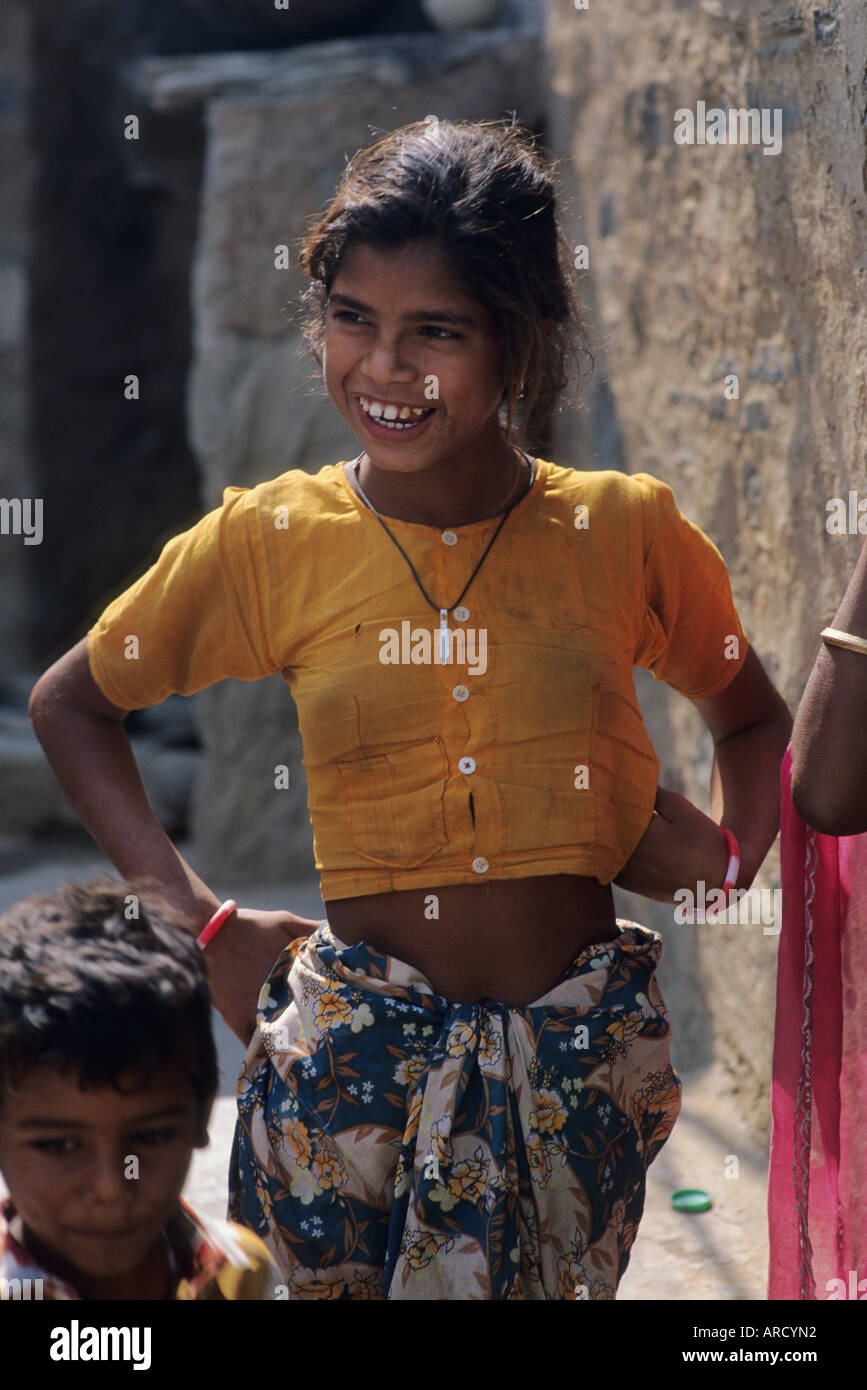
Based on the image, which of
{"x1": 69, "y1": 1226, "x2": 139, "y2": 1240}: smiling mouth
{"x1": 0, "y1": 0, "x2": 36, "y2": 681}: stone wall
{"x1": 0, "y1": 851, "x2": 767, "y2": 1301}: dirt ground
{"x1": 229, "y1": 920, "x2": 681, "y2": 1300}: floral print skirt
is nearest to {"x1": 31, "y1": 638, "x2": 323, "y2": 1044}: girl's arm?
{"x1": 229, "y1": 920, "x2": 681, "y2": 1300}: floral print skirt

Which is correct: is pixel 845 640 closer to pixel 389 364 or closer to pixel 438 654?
pixel 438 654

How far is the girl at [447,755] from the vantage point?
1490 mm

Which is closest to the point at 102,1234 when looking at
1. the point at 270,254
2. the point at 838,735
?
the point at 838,735

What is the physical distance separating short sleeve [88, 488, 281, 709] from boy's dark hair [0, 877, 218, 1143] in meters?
0.39

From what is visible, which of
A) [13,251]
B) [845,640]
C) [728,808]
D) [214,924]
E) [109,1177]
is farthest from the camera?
[13,251]

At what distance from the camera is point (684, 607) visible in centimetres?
171

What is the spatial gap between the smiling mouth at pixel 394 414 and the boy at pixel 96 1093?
1.80 feet

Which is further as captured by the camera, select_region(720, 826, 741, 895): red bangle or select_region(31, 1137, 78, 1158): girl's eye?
select_region(720, 826, 741, 895): red bangle

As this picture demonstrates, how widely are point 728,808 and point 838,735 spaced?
399mm

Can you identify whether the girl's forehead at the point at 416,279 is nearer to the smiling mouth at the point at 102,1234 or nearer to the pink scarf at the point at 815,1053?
the pink scarf at the point at 815,1053

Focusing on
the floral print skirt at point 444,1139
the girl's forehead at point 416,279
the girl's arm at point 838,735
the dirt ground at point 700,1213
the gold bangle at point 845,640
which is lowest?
the dirt ground at point 700,1213

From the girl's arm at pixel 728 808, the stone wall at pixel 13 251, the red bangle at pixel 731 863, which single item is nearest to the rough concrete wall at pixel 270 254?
the stone wall at pixel 13 251

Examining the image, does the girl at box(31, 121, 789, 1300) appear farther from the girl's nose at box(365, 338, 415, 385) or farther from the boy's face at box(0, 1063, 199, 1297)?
the boy's face at box(0, 1063, 199, 1297)

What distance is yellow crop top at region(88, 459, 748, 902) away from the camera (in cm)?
153
